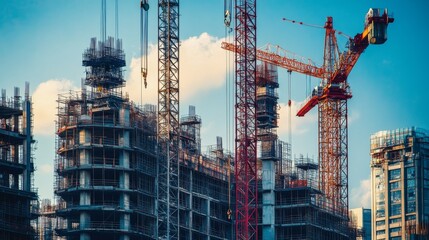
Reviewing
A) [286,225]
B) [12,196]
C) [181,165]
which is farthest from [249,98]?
[12,196]

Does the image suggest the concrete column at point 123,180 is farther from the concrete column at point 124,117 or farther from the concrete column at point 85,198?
the concrete column at point 124,117

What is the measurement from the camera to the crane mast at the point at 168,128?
573 feet

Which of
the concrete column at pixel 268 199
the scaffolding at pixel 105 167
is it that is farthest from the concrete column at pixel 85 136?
the concrete column at pixel 268 199

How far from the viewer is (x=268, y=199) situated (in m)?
198

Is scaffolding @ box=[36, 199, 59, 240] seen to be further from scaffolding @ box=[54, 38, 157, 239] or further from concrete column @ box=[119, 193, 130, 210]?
concrete column @ box=[119, 193, 130, 210]

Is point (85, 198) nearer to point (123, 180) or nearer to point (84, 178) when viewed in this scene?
point (84, 178)

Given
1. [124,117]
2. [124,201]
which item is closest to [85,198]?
[124,201]

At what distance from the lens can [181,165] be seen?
183 metres

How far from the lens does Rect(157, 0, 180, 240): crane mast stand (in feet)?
573

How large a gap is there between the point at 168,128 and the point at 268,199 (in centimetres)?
3080

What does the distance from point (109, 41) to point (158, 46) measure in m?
9.70

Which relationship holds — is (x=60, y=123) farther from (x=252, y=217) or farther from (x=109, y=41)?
(x=252, y=217)

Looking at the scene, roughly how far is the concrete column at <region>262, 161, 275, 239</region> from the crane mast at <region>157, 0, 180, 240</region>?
2374 centimetres

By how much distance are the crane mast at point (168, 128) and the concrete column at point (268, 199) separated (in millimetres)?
23739
